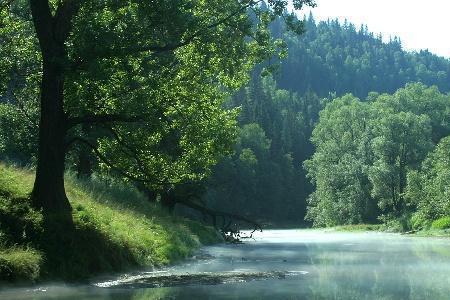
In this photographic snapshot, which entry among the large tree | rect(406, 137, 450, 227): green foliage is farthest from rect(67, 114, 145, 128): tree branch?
rect(406, 137, 450, 227): green foliage

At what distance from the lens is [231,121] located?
27906 millimetres

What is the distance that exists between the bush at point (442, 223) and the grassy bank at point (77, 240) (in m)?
45.7

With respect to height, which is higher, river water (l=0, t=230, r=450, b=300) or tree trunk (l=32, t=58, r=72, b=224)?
tree trunk (l=32, t=58, r=72, b=224)

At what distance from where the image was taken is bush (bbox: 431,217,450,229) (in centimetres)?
6891

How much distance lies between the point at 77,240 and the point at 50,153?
11.5 ft

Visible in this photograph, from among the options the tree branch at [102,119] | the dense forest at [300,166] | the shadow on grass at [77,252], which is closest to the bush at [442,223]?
the dense forest at [300,166]

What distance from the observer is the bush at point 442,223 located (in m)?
68.9

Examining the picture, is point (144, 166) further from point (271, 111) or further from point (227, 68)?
point (271, 111)

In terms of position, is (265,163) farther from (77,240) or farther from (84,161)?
(77,240)

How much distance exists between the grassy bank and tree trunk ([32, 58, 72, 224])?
1.90 ft

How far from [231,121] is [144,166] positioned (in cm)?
473

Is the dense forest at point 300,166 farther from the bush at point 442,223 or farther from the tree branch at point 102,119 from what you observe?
the tree branch at point 102,119

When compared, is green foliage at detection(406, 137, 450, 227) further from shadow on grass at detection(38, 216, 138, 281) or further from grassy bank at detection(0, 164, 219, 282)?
shadow on grass at detection(38, 216, 138, 281)

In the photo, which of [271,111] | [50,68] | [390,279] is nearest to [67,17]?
[50,68]
